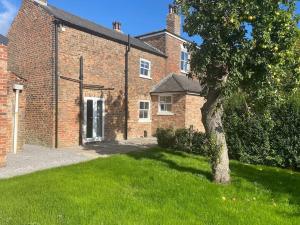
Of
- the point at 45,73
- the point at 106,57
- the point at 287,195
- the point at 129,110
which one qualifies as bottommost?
the point at 287,195

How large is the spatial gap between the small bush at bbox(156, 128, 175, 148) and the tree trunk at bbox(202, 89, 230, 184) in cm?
607

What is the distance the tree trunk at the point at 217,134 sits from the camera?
8773 mm

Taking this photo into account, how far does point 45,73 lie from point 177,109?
9.36 metres

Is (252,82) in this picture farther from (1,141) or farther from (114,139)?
(114,139)

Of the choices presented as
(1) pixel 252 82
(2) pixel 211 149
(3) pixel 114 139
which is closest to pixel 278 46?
(1) pixel 252 82

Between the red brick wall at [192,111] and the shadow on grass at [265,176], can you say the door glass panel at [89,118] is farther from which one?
the red brick wall at [192,111]

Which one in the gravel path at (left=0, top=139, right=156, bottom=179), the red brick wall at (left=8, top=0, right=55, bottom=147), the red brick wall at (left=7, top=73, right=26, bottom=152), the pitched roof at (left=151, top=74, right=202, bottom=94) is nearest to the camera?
the gravel path at (left=0, top=139, right=156, bottom=179)

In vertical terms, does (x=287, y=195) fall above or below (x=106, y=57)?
below

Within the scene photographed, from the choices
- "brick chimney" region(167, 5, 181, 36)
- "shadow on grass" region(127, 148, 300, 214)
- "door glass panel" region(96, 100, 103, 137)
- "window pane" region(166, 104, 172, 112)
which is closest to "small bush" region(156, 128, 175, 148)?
"shadow on grass" region(127, 148, 300, 214)

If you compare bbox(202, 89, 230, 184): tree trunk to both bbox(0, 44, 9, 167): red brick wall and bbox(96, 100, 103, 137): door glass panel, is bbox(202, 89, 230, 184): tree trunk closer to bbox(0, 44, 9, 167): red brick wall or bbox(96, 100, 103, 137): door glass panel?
bbox(0, 44, 9, 167): red brick wall

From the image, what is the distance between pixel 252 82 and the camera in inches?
339

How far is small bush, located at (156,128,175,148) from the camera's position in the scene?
594 inches

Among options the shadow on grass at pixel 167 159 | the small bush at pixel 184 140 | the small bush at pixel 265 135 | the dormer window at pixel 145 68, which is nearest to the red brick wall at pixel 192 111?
the dormer window at pixel 145 68

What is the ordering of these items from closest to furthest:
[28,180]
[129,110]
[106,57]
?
[28,180], [106,57], [129,110]
